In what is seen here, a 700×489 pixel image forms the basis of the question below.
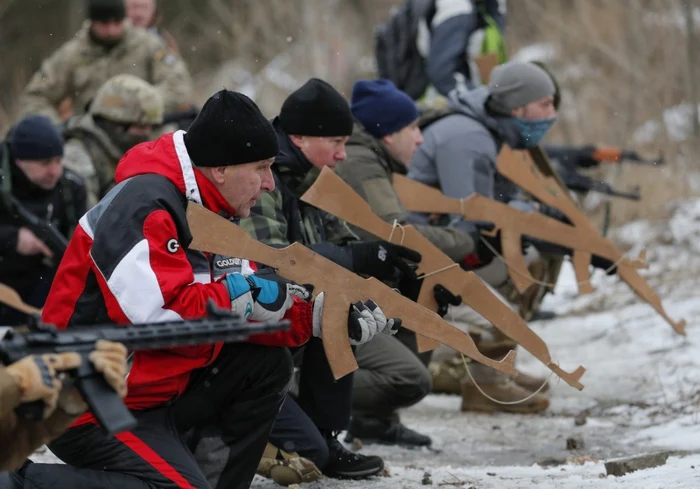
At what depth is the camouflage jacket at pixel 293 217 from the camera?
4.30 metres

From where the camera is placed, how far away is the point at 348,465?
4625 millimetres

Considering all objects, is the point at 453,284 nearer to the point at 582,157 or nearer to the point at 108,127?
the point at 108,127

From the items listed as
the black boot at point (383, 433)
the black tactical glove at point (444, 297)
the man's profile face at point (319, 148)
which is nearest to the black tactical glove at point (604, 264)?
the black boot at point (383, 433)

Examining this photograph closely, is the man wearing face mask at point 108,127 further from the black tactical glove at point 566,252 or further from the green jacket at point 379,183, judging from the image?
the black tactical glove at point 566,252

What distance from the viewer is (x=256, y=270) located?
13.0ft

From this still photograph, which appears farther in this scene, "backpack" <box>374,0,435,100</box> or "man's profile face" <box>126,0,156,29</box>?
"man's profile face" <box>126,0,156,29</box>

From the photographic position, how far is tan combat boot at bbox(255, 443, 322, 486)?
442cm

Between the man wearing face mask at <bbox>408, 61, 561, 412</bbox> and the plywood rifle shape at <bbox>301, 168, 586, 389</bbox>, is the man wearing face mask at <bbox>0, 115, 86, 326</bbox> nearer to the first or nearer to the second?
the man wearing face mask at <bbox>408, 61, 561, 412</bbox>

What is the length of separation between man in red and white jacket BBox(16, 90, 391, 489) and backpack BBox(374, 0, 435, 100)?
15.8ft

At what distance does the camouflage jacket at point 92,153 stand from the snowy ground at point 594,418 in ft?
8.08

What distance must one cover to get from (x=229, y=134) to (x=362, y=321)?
74 centimetres

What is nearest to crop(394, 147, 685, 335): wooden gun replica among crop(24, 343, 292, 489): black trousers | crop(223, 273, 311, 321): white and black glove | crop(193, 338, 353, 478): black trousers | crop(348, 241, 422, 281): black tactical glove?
crop(348, 241, 422, 281): black tactical glove

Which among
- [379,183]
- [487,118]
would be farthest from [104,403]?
[487,118]

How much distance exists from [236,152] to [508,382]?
3.30 m
